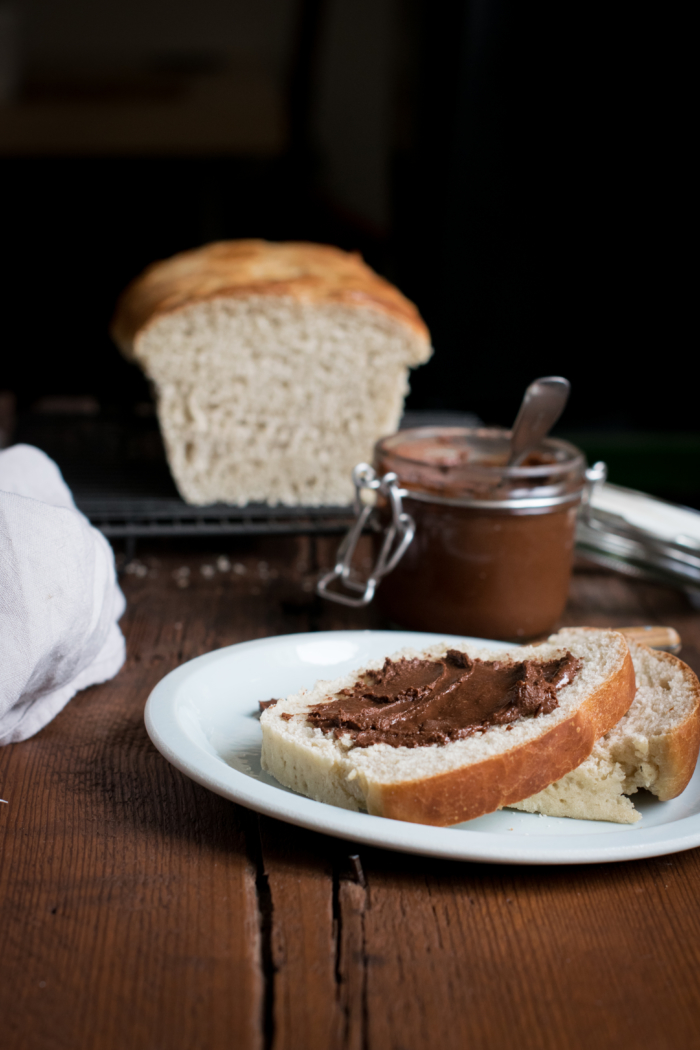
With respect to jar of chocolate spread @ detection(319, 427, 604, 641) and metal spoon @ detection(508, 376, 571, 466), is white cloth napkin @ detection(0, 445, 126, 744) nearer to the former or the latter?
jar of chocolate spread @ detection(319, 427, 604, 641)

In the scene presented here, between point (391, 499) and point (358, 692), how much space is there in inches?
20.6

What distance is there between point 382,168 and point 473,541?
8.94 feet

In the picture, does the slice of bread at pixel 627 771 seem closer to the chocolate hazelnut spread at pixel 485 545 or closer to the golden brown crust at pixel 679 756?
the golden brown crust at pixel 679 756

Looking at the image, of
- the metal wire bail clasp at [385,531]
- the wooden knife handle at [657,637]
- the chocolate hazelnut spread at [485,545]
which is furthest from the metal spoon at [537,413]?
the wooden knife handle at [657,637]

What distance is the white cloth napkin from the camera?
123cm

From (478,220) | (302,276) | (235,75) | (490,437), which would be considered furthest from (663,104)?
(490,437)

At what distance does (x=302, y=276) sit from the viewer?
8.18 feet

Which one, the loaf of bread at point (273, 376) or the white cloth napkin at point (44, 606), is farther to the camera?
the loaf of bread at point (273, 376)

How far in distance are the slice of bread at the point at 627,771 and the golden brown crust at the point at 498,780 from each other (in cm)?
3

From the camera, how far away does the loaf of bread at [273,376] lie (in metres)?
2.30

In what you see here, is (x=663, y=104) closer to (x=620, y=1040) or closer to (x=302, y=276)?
(x=302, y=276)

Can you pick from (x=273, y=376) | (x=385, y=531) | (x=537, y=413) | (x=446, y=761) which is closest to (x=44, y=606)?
(x=446, y=761)

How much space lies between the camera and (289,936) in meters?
0.95

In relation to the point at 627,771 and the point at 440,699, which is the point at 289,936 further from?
the point at 627,771
